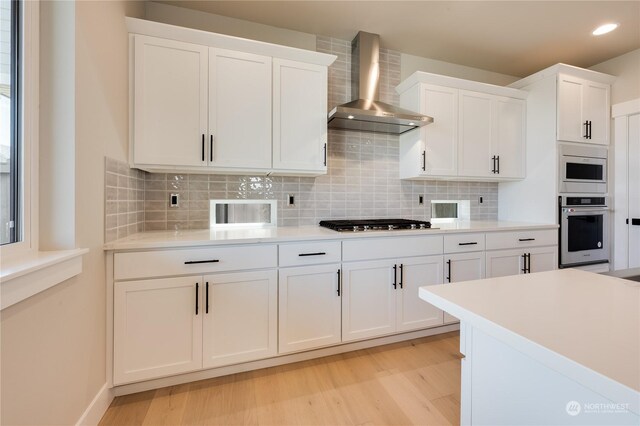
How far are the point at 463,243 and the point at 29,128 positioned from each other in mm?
Answer: 2784

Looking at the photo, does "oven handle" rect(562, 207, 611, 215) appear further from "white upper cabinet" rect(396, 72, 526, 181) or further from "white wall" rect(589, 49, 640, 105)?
"white wall" rect(589, 49, 640, 105)

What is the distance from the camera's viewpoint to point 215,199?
2.33m

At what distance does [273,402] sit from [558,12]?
3.59 meters

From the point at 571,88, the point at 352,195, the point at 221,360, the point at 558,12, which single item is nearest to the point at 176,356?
the point at 221,360

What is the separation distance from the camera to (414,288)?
2.27 meters

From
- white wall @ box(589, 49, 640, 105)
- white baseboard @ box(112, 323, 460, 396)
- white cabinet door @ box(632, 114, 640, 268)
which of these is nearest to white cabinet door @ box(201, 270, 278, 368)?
white baseboard @ box(112, 323, 460, 396)

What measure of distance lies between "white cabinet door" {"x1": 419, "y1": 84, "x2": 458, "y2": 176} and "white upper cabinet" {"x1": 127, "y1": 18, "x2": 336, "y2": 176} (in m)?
1.03

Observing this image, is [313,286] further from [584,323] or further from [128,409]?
[584,323]

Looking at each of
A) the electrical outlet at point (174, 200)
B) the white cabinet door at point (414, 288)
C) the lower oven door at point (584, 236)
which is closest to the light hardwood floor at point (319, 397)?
the white cabinet door at point (414, 288)

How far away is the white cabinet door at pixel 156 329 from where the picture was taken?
1.59 m

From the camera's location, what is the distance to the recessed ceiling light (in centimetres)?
248

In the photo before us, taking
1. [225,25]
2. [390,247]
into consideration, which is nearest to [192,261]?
[390,247]

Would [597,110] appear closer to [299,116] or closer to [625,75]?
[625,75]

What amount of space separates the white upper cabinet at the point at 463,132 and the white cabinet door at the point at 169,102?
1.87 m
